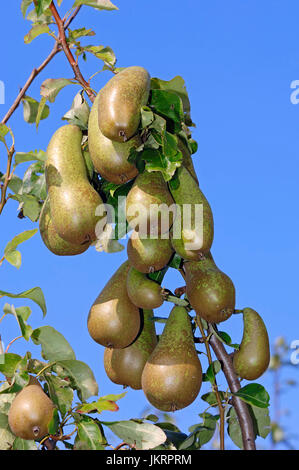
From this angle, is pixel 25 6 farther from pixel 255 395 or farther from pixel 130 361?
pixel 255 395

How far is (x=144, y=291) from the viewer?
1.86 metres

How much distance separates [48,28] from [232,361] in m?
1.22

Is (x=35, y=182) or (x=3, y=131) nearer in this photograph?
(x=3, y=131)

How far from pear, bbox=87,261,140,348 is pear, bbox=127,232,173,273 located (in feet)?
0.53

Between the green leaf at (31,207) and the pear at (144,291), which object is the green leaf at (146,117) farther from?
the green leaf at (31,207)

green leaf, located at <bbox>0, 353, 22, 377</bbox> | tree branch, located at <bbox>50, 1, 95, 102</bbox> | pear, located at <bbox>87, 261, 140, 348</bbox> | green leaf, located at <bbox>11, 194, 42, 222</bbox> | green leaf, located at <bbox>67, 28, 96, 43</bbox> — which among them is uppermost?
green leaf, located at <bbox>67, 28, 96, 43</bbox>

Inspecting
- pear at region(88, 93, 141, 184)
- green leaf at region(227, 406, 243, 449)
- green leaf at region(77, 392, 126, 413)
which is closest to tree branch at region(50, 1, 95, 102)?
pear at region(88, 93, 141, 184)

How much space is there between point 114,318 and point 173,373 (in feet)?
0.83

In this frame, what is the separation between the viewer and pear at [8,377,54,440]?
1.62 meters

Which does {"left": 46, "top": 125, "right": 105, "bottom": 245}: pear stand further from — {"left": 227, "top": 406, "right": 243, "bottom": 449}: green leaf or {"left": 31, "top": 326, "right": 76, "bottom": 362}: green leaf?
{"left": 227, "top": 406, "right": 243, "bottom": 449}: green leaf

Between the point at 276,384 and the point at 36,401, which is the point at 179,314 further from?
the point at 276,384

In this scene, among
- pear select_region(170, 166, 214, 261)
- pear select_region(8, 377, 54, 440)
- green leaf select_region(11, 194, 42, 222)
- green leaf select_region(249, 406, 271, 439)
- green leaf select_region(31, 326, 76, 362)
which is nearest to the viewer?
pear select_region(8, 377, 54, 440)

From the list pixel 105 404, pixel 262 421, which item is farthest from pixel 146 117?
pixel 262 421

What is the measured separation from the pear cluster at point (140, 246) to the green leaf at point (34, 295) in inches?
6.0
